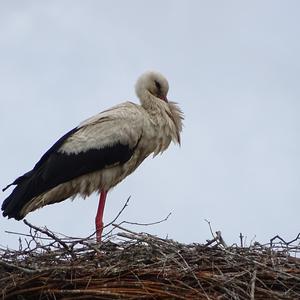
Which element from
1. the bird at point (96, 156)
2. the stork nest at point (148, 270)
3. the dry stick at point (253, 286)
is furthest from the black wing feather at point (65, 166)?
the dry stick at point (253, 286)

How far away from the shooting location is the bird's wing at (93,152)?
8812 millimetres

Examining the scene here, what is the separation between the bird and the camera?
8.75 m

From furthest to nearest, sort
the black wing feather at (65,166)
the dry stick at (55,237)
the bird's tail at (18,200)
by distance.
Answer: the black wing feather at (65,166)
the bird's tail at (18,200)
the dry stick at (55,237)

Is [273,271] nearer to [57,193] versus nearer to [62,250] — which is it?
[62,250]

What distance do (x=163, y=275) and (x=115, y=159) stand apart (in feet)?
9.25

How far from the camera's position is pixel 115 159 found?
29.1 ft

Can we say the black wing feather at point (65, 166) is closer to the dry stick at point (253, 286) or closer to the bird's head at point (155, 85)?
the bird's head at point (155, 85)

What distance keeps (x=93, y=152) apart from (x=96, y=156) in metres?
0.04

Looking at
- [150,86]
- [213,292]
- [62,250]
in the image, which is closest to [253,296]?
[213,292]

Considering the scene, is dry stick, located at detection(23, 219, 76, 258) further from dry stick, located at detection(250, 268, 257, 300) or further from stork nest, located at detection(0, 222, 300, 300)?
dry stick, located at detection(250, 268, 257, 300)

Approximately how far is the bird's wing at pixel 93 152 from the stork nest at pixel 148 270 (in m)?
2.18

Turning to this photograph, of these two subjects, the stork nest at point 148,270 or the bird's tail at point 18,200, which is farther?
the bird's tail at point 18,200

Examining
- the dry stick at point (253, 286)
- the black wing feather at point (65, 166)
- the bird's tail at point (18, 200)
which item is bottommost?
the dry stick at point (253, 286)

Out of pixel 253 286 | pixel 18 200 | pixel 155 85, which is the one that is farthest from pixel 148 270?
pixel 155 85
